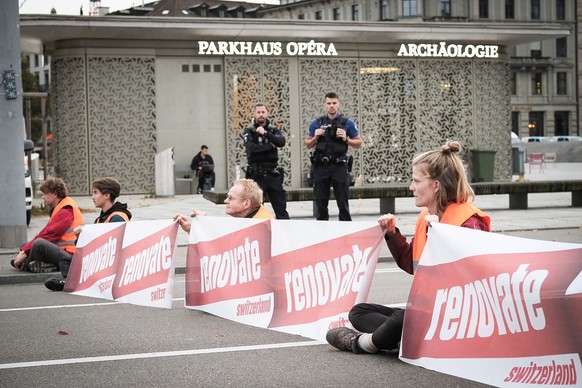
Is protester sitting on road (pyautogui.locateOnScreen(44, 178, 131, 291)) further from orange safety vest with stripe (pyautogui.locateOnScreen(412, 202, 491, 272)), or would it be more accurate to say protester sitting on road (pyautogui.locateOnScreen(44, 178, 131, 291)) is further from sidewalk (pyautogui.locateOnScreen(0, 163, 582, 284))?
orange safety vest with stripe (pyautogui.locateOnScreen(412, 202, 491, 272))

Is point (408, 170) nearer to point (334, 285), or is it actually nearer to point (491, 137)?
Answer: point (491, 137)

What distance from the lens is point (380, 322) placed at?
261 inches

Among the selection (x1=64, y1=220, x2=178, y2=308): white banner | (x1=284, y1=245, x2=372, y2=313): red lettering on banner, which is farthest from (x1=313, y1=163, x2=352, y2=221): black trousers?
(x1=284, y1=245, x2=372, y2=313): red lettering on banner

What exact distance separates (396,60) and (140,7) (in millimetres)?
67486

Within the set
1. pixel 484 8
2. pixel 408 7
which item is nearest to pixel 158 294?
pixel 408 7

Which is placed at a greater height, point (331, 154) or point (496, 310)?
point (331, 154)

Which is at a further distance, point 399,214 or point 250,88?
point 250,88

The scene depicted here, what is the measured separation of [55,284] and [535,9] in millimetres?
86549

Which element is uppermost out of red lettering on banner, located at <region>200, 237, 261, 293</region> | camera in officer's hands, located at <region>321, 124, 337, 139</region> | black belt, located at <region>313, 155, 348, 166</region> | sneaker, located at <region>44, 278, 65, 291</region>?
camera in officer's hands, located at <region>321, 124, 337, 139</region>

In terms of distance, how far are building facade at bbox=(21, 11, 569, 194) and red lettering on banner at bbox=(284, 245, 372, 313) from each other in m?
21.2

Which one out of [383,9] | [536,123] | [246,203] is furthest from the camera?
[536,123]

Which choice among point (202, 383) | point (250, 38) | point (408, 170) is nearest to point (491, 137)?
point (408, 170)

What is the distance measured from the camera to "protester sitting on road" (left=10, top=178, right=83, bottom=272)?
1121 cm

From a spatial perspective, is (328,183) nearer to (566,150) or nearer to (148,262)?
(148,262)
